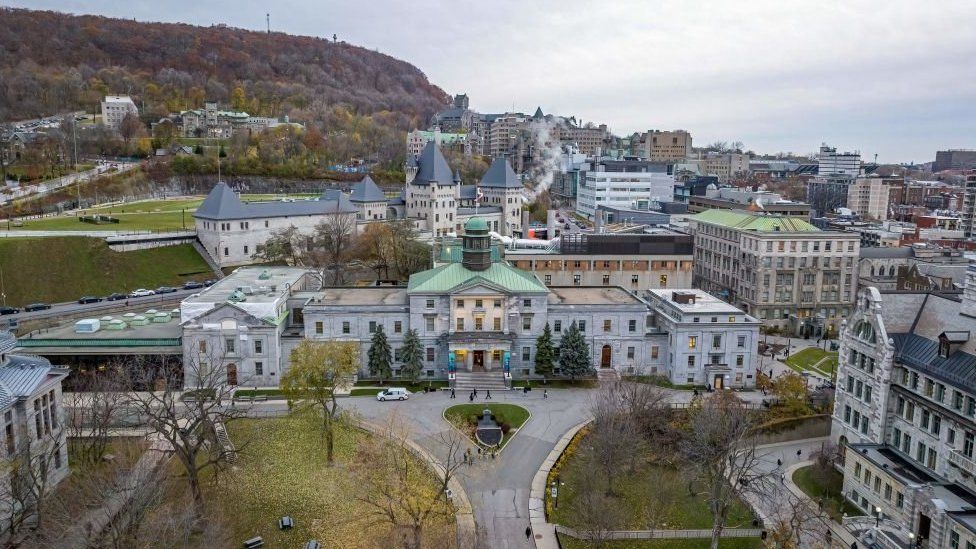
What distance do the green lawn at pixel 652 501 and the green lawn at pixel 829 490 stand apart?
17.1 feet

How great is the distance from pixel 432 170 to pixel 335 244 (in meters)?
25.5

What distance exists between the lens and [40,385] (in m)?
36.9

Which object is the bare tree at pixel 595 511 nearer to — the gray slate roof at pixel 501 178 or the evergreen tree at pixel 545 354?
the evergreen tree at pixel 545 354

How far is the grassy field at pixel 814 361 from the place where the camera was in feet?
217

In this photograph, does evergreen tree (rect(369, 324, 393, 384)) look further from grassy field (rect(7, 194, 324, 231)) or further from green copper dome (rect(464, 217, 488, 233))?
grassy field (rect(7, 194, 324, 231))

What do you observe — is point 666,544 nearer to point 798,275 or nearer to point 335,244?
point 798,275

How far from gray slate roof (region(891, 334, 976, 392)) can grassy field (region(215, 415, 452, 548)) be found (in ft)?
104

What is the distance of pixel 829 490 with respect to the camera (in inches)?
1644

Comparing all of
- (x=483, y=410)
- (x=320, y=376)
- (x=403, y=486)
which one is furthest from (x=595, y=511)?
(x=320, y=376)

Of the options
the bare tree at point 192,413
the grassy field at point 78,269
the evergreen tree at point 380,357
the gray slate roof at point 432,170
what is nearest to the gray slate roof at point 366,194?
the gray slate roof at point 432,170

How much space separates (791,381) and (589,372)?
16.3 meters

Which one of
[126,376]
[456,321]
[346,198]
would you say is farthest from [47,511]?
[346,198]

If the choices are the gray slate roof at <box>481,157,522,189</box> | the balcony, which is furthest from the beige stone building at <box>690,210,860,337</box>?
the gray slate roof at <box>481,157,522,189</box>

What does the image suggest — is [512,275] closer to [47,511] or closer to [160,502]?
[160,502]
